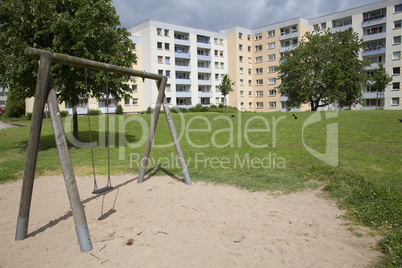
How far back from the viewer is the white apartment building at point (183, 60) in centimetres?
5056

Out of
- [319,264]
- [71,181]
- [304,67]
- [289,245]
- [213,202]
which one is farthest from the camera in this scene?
[304,67]

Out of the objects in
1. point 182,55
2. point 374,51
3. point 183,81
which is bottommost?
point 183,81

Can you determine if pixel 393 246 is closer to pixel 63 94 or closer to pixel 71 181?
pixel 71 181

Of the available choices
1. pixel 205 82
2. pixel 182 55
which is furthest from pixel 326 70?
pixel 182 55

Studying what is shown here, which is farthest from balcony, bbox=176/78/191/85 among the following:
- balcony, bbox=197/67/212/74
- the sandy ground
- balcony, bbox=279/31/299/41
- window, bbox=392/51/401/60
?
the sandy ground

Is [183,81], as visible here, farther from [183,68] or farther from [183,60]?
[183,60]

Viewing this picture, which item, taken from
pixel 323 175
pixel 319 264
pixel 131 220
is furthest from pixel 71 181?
pixel 323 175

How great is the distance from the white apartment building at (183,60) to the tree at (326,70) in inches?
898

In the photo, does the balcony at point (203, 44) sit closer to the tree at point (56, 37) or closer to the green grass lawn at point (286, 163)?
the green grass lawn at point (286, 163)

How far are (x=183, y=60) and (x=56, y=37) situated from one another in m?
48.4

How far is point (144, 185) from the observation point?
6.96m

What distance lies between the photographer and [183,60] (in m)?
57.1

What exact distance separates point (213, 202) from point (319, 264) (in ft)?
8.38

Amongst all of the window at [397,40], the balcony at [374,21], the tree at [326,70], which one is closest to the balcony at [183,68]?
the tree at [326,70]
